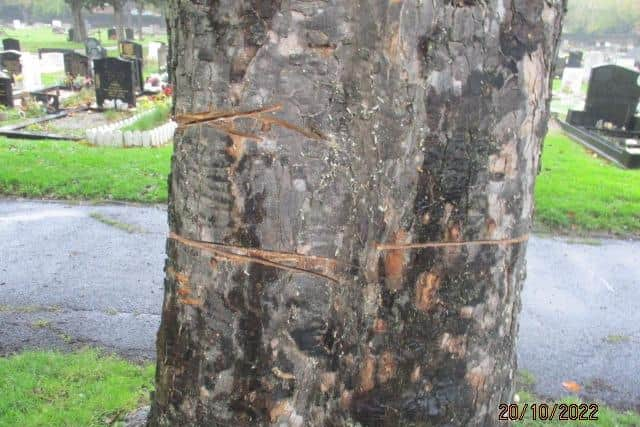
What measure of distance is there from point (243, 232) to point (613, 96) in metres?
13.5

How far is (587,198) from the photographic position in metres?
7.91

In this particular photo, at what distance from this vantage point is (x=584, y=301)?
18.3ft

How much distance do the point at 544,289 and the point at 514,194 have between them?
4.71 m

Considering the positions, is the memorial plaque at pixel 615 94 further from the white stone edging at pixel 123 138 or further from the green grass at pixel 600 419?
the green grass at pixel 600 419

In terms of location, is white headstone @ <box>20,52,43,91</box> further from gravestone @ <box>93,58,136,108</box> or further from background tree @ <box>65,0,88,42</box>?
background tree @ <box>65,0,88,42</box>

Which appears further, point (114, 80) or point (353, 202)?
point (114, 80)

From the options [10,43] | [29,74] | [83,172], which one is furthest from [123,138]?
[10,43]

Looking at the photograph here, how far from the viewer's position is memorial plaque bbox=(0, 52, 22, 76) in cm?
1683

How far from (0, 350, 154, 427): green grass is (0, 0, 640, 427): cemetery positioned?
13 mm

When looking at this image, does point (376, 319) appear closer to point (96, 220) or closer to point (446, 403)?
point (446, 403)

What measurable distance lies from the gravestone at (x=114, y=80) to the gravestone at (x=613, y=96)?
1074cm

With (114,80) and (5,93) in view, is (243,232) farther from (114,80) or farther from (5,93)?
(5,93)

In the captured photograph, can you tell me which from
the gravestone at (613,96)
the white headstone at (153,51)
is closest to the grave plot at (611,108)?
the gravestone at (613,96)

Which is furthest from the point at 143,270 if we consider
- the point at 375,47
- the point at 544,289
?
the point at 375,47
